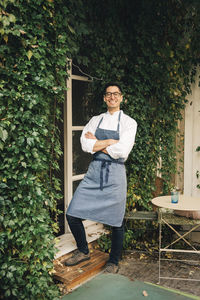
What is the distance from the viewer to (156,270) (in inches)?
149

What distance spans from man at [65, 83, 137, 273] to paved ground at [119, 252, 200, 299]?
0.28 m

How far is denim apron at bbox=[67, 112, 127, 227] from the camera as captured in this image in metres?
3.51

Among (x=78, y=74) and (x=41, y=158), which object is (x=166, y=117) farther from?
(x=41, y=158)

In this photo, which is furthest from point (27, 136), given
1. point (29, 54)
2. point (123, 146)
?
point (123, 146)

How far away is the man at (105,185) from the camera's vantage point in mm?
3473

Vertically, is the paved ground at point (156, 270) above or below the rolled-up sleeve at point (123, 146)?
below

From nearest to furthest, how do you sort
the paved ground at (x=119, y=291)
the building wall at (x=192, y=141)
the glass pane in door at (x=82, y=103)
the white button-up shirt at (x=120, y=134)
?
1. the paved ground at (x=119, y=291)
2. the white button-up shirt at (x=120, y=134)
3. the glass pane in door at (x=82, y=103)
4. the building wall at (x=192, y=141)

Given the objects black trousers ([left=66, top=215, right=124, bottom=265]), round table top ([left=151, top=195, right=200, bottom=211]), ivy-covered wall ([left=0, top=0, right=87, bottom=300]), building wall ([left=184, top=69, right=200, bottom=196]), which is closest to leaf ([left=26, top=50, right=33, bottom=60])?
ivy-covered wall ([left=0, top=0, right=87, bottom=300])

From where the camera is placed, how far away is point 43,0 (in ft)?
8.97

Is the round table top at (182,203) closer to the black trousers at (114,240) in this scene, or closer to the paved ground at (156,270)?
the black trousers at (114,240)

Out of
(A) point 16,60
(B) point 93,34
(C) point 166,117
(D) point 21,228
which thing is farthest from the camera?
(C) point 166,117

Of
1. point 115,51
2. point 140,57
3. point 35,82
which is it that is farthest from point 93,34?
point 35,82

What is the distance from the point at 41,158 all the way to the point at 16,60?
2.88ft

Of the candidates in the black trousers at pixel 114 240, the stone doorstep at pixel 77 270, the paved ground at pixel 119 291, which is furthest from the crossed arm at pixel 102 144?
the paved ground at pixel 119 291
